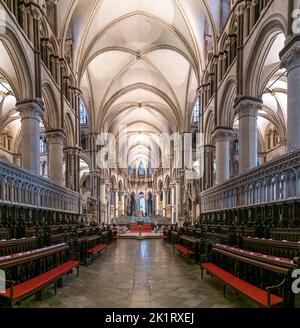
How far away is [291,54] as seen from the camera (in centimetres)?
924

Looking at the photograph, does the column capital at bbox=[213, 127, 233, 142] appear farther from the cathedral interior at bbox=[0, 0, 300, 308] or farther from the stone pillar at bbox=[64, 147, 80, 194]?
the stone pillar at bbox=[64, 147, 80, 194]

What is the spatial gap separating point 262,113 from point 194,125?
7290 millimetres

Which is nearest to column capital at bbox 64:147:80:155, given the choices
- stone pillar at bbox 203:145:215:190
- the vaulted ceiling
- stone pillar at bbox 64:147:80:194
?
stone pillar at bbox 64:147:80:194

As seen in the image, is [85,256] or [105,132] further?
[105,132]

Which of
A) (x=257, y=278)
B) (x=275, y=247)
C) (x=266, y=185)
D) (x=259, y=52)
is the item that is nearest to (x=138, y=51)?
(x=259, y=52)

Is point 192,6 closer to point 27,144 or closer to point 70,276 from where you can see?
point 27,144

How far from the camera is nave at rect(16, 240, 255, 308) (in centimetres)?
479

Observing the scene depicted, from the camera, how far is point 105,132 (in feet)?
121

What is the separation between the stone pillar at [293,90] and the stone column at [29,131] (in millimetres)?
10553

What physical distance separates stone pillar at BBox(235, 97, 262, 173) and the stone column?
9.40 meters

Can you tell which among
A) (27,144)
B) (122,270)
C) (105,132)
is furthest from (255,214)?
(105,132)

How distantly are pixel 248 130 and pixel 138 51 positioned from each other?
55.8 ft
